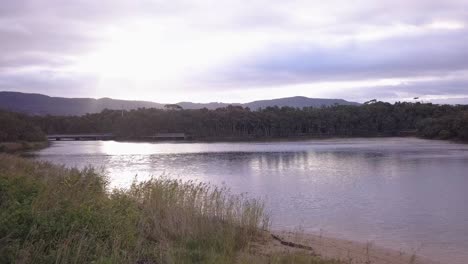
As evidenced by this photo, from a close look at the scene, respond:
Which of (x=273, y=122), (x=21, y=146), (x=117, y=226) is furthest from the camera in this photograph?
(x=273, y=122)

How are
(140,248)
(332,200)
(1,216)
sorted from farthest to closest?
(332,200), (140,248), (1,216)

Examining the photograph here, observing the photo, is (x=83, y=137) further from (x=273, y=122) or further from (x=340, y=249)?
(x=340, y=249)

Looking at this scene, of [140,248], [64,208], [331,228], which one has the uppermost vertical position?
[64,208]

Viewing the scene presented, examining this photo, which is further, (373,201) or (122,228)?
(373,201)

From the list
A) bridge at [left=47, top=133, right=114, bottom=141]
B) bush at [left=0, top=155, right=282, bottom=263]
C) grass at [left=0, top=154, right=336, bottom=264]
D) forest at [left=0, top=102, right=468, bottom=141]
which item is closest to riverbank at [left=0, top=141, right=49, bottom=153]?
forest at [left=0, top=102, right=468, bottom=141]

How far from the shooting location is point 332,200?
21.6 metres

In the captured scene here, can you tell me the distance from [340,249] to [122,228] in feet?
20.6

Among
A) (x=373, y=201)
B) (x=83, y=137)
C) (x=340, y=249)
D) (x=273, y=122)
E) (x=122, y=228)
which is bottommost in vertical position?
(x=373, y=201)

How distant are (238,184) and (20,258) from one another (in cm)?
2131

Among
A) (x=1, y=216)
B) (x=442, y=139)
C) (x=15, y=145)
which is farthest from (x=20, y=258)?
(x=442, y=139)

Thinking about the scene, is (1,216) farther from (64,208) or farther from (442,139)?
(442,139)

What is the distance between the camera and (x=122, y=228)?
834cm

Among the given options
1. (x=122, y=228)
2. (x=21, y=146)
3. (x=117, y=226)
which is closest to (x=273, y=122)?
(x=21, y=146)

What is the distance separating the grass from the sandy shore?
641mm
